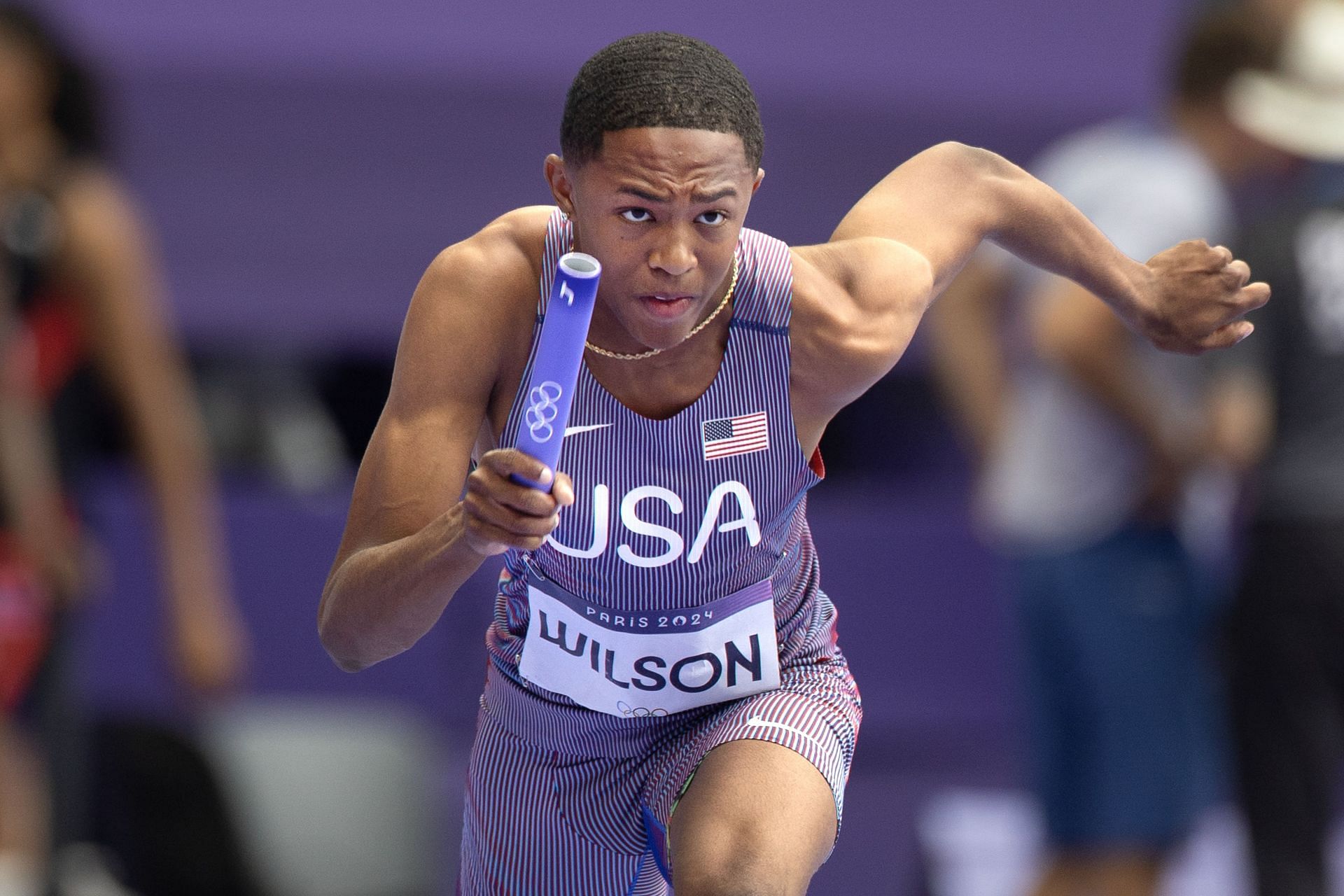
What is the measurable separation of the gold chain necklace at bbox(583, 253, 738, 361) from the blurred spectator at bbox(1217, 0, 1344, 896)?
1.84 m

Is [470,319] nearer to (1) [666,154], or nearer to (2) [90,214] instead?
(1) [666,154]

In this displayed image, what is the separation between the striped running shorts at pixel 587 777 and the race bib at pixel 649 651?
0.04 metres

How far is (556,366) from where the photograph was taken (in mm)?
1584

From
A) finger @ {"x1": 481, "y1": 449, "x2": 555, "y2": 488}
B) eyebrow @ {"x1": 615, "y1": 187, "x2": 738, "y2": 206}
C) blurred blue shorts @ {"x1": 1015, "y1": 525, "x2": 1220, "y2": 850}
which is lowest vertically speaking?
blurred blue shorts @ {"x1": 1015, "y1": 525, "x2": 1220, "y2": 850}

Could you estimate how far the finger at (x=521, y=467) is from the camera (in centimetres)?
158

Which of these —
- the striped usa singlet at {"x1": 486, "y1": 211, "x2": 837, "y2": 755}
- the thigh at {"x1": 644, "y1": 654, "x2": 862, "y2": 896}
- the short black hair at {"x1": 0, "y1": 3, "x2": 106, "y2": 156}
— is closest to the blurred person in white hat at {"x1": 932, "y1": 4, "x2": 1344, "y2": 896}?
the thigh at {"x1": 644, "y1": 654, "x2": 862, "y2": 896}

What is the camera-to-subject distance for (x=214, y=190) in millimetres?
5262

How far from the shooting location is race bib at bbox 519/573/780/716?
200 cm

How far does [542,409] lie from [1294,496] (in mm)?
2348

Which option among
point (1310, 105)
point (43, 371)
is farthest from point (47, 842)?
point (1310, 105)

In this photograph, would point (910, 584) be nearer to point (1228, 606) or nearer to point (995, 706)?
point (995, 706)

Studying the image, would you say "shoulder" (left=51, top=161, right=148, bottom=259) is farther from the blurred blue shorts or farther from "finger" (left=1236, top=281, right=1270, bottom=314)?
"finger" (left=1236, top=281, right=1270, bottom=314)

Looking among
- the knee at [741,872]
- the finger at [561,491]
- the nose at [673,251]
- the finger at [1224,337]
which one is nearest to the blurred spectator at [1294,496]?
the finger at [1224,337]

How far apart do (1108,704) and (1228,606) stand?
0.32m
